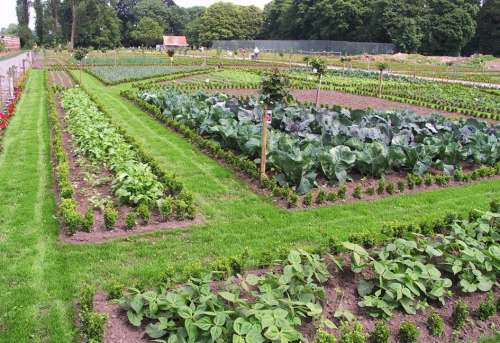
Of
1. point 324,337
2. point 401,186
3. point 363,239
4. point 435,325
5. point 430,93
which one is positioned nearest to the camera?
point 324,337

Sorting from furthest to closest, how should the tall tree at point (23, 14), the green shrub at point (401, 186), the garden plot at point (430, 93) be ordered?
the tall tree at point (23, 14)
the garden plot at point (430, 93)
the green shrub at point (401, 186)


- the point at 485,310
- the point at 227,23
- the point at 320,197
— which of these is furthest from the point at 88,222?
the point at 227,23

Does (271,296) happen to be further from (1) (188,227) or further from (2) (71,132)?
(2) (71,132)

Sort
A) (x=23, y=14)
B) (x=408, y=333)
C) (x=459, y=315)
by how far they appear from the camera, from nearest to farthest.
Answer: (x=408, y=333)
(x=459, y=315)
(x=23, y=14)

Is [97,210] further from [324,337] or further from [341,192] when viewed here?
[324,337]

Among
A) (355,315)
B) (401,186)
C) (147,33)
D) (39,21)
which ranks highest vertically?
(39,21)

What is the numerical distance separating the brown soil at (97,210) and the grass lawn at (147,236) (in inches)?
8.8

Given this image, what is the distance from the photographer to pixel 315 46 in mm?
77875

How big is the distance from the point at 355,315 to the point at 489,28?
2988 inches

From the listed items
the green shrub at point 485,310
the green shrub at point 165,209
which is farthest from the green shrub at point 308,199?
the green shrub at point 485,310

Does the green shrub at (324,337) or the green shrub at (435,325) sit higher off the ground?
the green shrub at (324,337)

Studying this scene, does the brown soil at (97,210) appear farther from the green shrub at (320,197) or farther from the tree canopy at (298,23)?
the tree canopy at (298,23)

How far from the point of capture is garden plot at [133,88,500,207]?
905 cm

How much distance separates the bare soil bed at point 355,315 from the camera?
15.3ft
